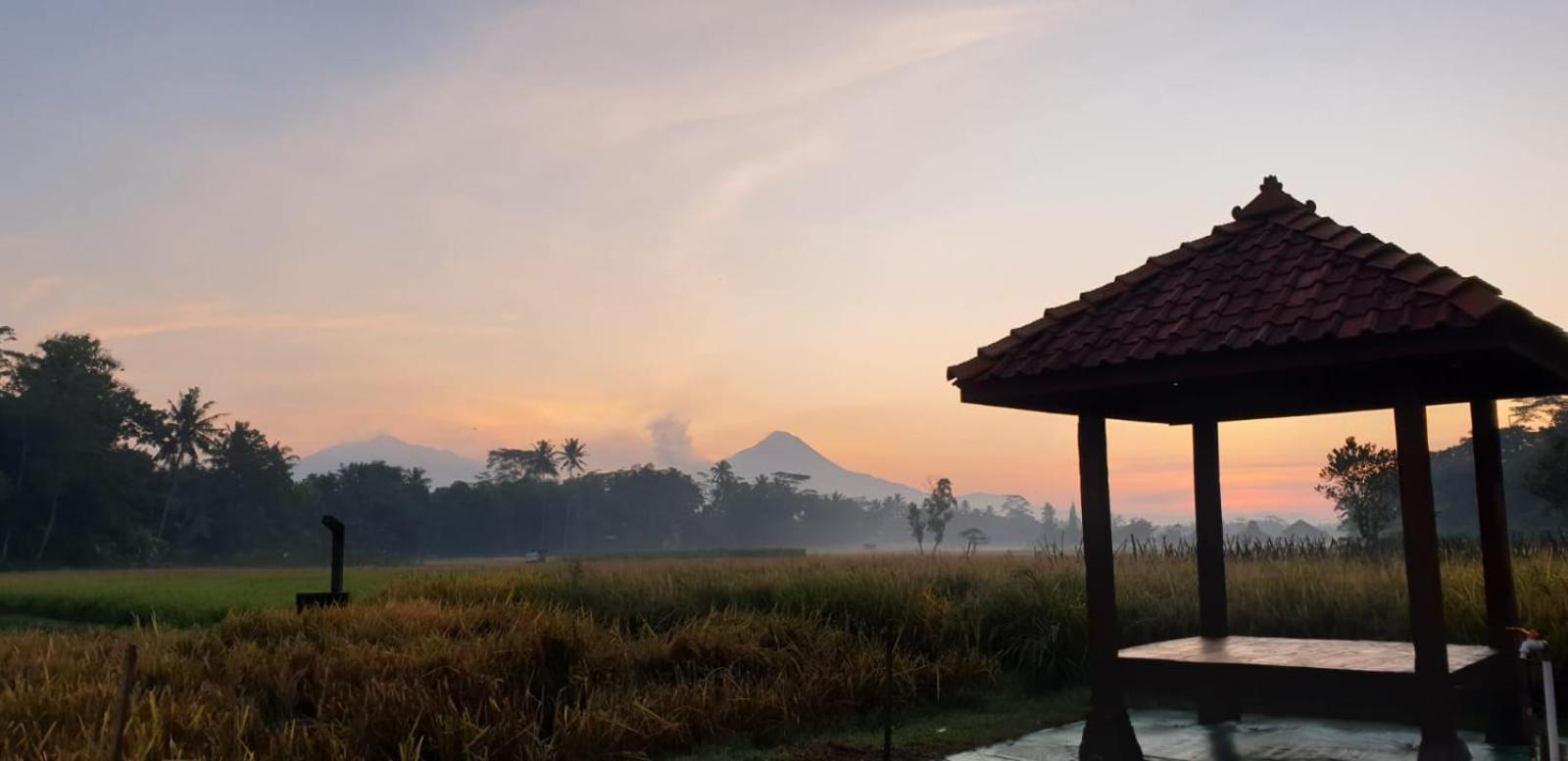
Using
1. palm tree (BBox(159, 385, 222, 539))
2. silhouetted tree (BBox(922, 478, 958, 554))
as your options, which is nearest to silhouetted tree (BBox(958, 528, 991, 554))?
silhouetted tree (BBox(922, 478, 958, 554))

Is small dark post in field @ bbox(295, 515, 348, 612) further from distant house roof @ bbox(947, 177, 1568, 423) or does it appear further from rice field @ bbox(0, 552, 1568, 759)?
distant house roof @ bbox(947, 177, 1568, 423)

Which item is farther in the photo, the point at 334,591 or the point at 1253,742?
the point at 334,591

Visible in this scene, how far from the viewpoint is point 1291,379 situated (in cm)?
655

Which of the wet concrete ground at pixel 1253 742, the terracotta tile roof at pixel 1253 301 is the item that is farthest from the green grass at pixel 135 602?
the terracotta tile roof at pixel 1253 301

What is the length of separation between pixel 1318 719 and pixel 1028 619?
11.8ft

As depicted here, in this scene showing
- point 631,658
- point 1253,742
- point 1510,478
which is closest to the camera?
point 1253,742

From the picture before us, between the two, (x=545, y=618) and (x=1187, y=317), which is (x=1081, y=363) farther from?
(x=545, y=618)

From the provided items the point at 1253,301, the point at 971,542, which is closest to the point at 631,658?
the point at 1253,301

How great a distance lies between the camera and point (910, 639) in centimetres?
1127

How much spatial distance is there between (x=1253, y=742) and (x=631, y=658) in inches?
189

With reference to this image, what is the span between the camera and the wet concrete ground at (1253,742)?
6.99 m

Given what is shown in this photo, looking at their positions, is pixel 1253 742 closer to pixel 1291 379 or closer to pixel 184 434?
pixel 1291 379

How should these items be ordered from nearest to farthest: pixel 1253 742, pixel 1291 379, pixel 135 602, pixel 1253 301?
pixel 1253 301 → pixel 1291 379 → pixel 1253 742 → pixel 135 602

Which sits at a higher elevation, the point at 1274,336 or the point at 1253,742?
the point at 1274,336
